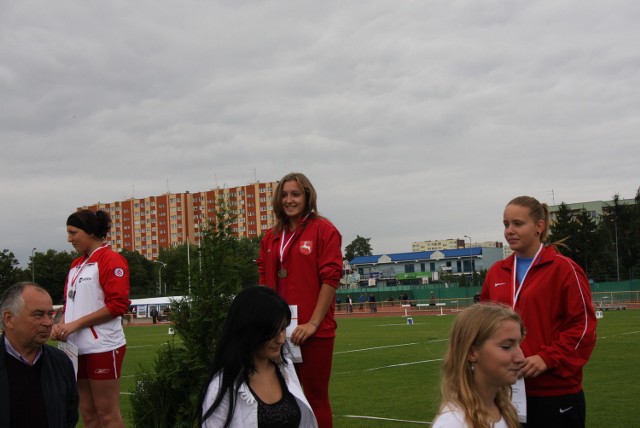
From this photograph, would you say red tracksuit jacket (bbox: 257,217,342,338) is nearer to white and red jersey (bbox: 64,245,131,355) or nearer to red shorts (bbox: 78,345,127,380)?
white and red jersey (bbox: 64,245,131,355)

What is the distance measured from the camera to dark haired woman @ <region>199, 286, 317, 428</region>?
3.51 m

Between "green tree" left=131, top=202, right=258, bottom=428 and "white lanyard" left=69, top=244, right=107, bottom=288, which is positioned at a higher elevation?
"white lanyard" left=69, top=244, right=107, bottom=288

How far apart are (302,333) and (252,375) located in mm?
1161

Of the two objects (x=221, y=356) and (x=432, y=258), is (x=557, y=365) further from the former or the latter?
(x=432, y=258)

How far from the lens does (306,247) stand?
5.08 meters

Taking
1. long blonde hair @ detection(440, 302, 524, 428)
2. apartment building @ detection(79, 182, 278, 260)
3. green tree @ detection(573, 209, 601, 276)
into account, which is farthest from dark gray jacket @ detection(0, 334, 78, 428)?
apartment building @ detection(79, 182, 278, 260)

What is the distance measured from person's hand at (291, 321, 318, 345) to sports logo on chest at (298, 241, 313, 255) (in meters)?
0.54

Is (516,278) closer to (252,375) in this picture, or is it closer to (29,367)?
(252,375)

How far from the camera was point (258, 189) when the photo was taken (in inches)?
6083

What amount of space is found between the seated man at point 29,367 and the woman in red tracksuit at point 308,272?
1.52 meters

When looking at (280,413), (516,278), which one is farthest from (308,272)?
(280,413)

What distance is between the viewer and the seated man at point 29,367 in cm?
416

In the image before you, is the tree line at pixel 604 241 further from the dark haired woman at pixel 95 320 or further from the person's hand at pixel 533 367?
the person's hand at pixel 533 367

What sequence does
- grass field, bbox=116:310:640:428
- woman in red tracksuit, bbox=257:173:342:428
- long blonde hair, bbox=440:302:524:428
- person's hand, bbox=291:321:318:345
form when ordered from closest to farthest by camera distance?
long blonde hair, bbox=440:302:524:428 < person's hand, bbox=291:321:318:345 < woman in red tracksuit, bbox=257:173:342:428 < grass field, bbox=116:310:640:428
